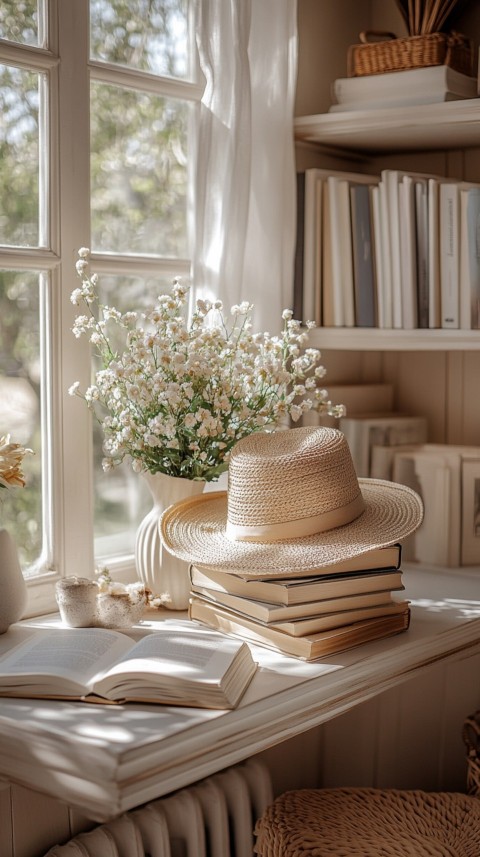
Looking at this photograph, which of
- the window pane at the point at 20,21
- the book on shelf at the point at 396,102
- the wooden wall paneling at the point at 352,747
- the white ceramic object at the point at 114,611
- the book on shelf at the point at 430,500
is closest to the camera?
the white ceramic object at the point at 114,611

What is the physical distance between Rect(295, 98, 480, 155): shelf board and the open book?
114cm

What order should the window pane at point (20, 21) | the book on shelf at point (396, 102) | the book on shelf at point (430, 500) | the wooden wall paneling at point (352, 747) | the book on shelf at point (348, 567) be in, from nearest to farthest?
the book on shelf at point (348, 567) → the window pane at point (20, 21) → the book on shelf at point (396, 102) → the book on shelf at point (430, 500) → the wooden wall paneling at point (352, 747)

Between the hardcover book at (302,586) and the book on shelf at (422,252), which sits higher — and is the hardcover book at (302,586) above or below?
below

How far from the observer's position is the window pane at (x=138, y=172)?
1979mm

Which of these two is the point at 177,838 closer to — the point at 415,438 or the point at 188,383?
the point at 188,383

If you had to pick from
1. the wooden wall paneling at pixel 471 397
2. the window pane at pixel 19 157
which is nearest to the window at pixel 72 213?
the window pane at pixel 19 157

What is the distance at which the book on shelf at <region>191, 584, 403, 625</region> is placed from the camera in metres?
1.59

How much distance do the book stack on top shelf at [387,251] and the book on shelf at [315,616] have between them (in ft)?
2.30

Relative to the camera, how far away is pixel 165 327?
1.80 m

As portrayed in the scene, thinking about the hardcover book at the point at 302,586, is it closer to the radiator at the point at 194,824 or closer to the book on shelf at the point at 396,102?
the radiator at the point at 194,824

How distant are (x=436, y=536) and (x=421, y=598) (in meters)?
0.28

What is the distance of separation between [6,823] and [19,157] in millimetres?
1154

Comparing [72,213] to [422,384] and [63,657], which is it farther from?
[422,384]

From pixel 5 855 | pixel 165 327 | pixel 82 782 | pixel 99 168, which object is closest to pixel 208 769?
pixel 82 782
